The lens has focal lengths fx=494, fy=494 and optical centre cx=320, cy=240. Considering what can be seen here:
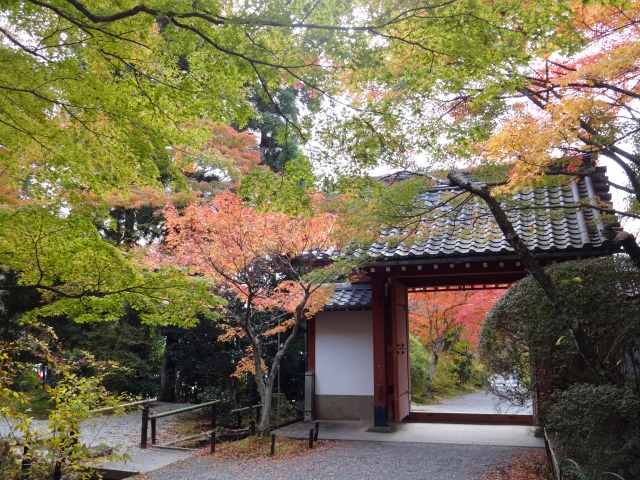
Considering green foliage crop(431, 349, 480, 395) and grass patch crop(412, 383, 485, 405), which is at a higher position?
green foliage crop(431, 349, 480, 395)

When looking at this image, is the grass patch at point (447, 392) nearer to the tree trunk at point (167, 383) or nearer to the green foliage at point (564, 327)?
the tree trunk at point (167, 383)

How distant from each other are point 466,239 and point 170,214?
226 inches

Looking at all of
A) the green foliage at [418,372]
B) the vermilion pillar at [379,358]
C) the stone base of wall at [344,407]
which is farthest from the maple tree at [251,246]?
the green foliage at [418,372]

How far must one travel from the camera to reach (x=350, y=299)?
10.9m

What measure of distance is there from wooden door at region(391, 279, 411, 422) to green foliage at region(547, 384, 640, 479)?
515cm

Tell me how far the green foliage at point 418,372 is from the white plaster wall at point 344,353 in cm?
563

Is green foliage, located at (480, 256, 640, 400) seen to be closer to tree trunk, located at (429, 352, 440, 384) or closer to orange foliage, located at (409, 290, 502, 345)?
orange foliage, located at (409, 290, 502, 345)

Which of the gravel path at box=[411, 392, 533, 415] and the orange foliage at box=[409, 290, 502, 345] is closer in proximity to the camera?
the gravel path at box=[411, 392, 533, 415]

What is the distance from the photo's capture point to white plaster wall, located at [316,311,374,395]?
1084 centimetres

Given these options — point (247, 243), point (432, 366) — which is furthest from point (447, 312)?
point (247, 243)

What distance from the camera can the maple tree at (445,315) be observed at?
14.8 m

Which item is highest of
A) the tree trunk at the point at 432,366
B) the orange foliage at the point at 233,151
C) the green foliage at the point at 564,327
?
the orange foliage at the point at 233,151

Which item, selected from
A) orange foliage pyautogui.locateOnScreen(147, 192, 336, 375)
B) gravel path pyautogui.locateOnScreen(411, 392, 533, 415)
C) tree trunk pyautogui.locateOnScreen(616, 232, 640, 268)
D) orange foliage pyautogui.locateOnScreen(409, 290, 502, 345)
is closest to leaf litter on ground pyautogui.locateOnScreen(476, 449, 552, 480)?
tree trunk pyautogui.locateOnScreen(616, 232, 640, 268)

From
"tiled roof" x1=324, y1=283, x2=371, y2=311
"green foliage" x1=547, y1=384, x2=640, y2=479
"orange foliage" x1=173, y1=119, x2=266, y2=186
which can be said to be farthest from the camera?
"orange foliage" x1=173, y1=119, x2=266, y2=186
